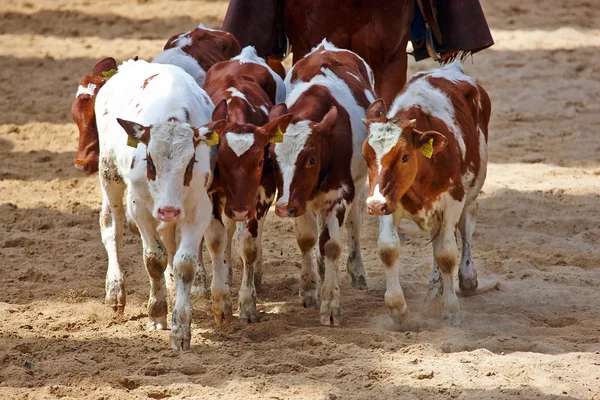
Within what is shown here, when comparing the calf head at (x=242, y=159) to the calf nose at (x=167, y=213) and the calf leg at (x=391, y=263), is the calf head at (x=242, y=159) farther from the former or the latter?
the calf leg at (x=391, y=263)

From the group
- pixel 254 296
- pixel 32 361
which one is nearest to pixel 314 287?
pixel 254 296

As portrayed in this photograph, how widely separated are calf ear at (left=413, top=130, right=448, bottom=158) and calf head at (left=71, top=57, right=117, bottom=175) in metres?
2.47

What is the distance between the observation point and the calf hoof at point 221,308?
6.51m

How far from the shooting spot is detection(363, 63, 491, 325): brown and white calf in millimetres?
6016

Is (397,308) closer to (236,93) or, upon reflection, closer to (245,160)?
(245,160)

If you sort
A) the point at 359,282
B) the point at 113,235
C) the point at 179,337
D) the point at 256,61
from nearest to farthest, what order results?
1. the point at 179,337
2. the point at 113,235
3. the point at 256,61
4. the point at 359,282

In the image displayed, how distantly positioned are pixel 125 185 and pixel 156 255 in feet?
2.21

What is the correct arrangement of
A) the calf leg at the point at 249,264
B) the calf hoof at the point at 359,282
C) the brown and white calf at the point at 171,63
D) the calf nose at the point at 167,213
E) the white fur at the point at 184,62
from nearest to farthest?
the calf nose at the point at 167,213 → the calf leg at the point at 249,264 → the brown and white calf at the point at 171,63 → the calf hoof at the point at 359,282 → the white fur at the point at 184,62

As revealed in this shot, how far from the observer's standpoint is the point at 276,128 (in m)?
6.20

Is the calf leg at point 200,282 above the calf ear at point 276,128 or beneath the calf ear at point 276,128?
beneath

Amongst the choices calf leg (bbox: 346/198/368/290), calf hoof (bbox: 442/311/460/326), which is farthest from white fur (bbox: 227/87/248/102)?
calf hoof (bbox: 442/311/460/326)

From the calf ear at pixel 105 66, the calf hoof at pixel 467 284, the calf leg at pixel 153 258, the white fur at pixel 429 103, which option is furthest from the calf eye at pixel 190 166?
the calf hoof at pixel 467 284

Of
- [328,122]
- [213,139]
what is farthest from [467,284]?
[213,139]

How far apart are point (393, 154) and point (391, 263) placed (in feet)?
2.39
